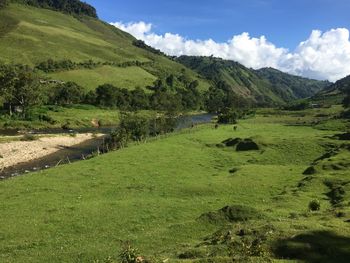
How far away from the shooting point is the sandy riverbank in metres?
82.4

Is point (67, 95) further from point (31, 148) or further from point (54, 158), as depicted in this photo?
point (54, 158)

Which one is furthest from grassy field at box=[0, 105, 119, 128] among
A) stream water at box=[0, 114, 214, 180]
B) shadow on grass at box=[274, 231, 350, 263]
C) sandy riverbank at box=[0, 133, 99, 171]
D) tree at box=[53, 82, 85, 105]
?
shadow on grass at box=[274, 231, 350, 263]

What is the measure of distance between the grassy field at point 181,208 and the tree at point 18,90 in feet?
257

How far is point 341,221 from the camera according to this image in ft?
94.1

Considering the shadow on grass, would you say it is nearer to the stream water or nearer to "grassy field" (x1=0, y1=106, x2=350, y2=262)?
"grassy field" (x1=0, y1=106, x2=350, y2=262)

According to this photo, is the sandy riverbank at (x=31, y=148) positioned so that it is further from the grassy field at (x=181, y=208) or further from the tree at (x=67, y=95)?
the tree at (x=67, y=95)

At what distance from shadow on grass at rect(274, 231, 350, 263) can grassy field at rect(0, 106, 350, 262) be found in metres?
0.05

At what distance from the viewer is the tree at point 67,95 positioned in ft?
603

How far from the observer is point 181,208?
41844 millimetres

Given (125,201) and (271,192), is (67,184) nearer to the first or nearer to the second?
(125,201)

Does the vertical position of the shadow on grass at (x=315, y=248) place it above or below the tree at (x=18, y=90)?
below

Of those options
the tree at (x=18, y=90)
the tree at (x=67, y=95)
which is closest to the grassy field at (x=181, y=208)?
the tree at (x=18, y=90)

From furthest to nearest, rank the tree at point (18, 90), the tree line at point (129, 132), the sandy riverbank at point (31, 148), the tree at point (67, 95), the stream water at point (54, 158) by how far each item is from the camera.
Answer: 1. the tree at point (67, 95)
2. the tree at point (18, 90)
3. the tree line at point (129, 132)
4. the sandy riverbank at point (31, 148)
5. the stream water at point (54, 158)

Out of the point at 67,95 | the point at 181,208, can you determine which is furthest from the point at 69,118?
the point at 181,208
